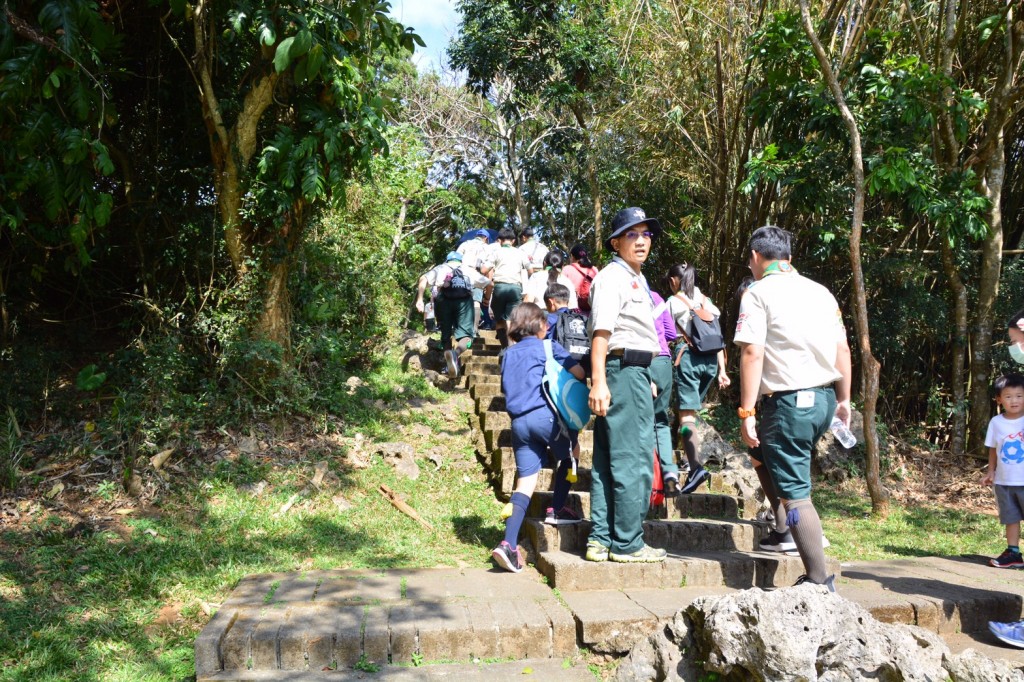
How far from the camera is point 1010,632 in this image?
12.2 ft

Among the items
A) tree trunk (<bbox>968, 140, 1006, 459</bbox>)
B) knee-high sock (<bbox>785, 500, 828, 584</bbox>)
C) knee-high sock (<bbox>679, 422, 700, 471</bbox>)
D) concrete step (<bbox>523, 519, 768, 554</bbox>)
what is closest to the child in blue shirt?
concrete step (<bbox>523, 519, 768, 554</bbox>)

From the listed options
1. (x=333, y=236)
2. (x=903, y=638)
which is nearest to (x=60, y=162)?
(x=333, y=236)

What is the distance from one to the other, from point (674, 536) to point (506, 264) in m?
5.06

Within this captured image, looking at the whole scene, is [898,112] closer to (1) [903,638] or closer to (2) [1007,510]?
(2) [1007,510]

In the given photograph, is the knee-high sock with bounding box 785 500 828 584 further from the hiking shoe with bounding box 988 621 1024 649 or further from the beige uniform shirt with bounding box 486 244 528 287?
the beige uniform shirt with bounding box 486 244 528 287

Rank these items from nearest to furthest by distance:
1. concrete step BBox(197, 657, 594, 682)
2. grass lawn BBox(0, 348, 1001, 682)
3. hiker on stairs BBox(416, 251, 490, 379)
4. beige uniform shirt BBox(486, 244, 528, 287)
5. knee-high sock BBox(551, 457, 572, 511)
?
concrete step BBox(197, 657, 594, 682)
grass lawn BBox(0, 348, 1001, 682)
knee-high sock BBox(551, 457, 572, 511)
hiker on stairs BBox(416, 251, 490, 379)
beige uniform shirt BBox(486, 244, 528, 287)

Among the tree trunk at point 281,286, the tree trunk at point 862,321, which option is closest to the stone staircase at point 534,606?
the tree trunk at point 862,321

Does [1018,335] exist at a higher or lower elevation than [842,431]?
higher

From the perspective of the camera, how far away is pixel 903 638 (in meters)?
2.90

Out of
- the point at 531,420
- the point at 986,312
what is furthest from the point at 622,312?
the point at 986,312

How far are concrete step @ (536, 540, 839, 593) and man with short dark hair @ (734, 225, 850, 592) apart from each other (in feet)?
1.65

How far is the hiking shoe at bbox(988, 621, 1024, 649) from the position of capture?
12.1ft

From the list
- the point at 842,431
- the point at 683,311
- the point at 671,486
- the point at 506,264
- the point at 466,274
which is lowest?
the point at 671,486

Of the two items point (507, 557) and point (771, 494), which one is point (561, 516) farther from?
point (771, 494)
